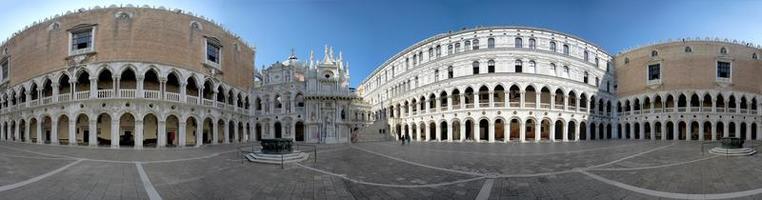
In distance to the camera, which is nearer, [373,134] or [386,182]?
[386,182]

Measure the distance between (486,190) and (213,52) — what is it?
28760 millimetres

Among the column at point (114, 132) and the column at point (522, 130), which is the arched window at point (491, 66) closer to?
the column at point (522, 130)

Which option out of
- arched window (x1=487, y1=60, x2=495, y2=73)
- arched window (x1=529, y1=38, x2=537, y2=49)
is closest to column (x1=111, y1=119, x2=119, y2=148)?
arched window (x1=487, y1=60, x2=495, y2=73)

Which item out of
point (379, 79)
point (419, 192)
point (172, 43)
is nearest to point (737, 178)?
point (419, 192)

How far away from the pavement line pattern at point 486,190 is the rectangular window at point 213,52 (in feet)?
90.1

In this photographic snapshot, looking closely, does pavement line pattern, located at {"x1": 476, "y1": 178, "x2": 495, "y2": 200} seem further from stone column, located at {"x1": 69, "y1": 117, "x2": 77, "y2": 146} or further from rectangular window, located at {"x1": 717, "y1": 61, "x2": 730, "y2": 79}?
rectangular window, located at {"x1": 717, "y1": 61, "x2": 730, "y2": 79}

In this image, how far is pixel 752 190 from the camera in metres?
8.29

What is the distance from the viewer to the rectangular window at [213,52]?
29938mm

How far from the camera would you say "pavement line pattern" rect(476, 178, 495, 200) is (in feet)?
24.5

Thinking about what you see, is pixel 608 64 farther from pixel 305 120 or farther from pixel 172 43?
pixel 172 43

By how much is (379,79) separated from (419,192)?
45.6m

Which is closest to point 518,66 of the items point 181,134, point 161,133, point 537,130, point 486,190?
point 537,130

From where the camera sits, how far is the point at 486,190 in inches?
320

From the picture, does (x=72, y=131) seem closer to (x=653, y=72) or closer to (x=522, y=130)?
(x=522, y=130)
